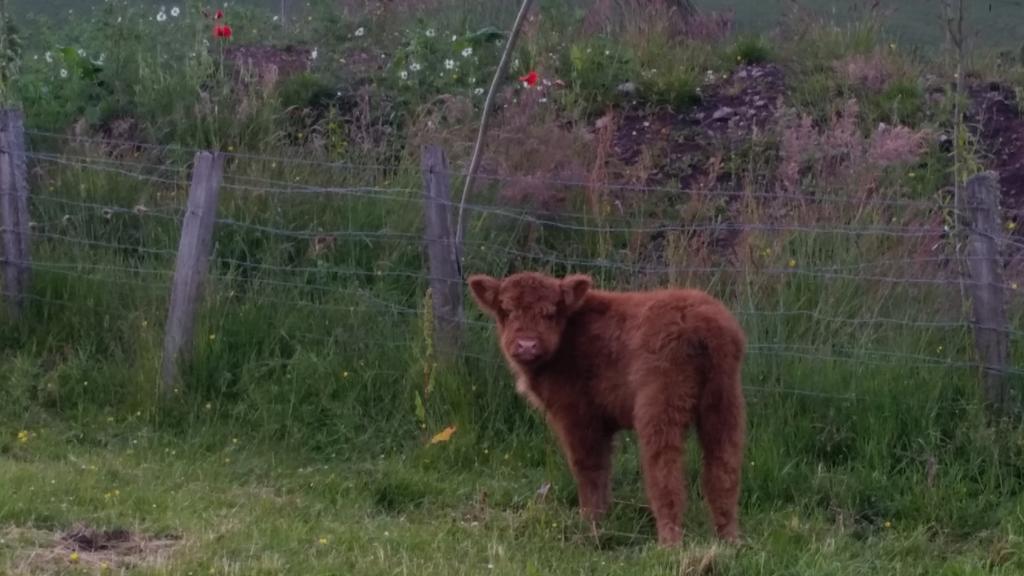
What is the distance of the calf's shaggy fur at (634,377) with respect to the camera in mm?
6234

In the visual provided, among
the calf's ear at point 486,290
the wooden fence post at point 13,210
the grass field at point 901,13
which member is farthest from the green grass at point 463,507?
the grass field at point 901,13

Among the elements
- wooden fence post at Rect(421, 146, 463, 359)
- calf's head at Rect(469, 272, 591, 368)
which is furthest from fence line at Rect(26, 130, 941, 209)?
calf's head at Rect(469, 272, 591, 368)

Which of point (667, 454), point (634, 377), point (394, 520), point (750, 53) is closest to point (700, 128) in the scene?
point (750, 53)

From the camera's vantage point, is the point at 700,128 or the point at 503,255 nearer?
the point at 503,255

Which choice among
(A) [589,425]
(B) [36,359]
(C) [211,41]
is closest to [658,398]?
(A) [589,425]

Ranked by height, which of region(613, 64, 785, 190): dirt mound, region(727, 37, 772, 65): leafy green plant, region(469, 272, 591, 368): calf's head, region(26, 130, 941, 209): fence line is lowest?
region(469, 272, 591, 368): calf's head

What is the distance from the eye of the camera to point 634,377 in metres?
6.38

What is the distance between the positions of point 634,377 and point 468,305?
2.40 metres

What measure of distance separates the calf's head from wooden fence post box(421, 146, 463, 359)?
155 cm

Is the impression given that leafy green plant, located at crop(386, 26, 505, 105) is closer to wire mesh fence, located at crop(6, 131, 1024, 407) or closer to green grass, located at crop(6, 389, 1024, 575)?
wire mesh fence, located at crop(6, 131, 1024, 407)

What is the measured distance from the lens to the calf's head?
6.59 m

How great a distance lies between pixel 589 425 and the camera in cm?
673

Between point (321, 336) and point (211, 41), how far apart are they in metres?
4.86

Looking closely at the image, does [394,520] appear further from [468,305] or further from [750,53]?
[750,53]
